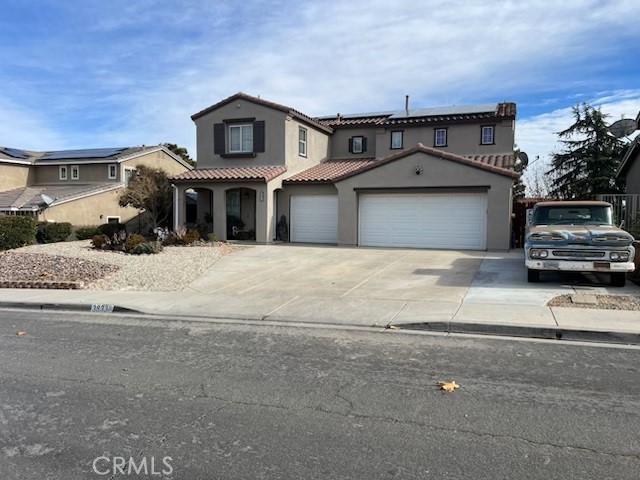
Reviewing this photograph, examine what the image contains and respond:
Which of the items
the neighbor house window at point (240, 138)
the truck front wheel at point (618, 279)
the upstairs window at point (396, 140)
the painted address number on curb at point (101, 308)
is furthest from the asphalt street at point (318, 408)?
the upstairs window at point (396, 140)

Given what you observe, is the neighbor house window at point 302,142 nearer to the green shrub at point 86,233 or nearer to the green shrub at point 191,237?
the green shrub at point 191,237

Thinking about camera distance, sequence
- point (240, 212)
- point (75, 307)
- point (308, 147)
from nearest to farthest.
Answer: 1. point (75, 307)
2. point (240, 212)
3. point (308, 147)

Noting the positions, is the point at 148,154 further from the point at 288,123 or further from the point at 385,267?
the point at 385,267

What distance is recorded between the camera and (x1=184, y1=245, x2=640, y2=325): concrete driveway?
897 cm

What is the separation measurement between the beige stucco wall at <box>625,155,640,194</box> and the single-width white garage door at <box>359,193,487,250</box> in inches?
292

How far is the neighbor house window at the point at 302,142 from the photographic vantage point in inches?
952

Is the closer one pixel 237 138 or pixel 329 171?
pixel 329 171

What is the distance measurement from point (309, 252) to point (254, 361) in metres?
12.2

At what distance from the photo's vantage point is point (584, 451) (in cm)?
388

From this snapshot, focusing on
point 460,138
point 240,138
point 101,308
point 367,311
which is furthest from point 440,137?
point 101,308

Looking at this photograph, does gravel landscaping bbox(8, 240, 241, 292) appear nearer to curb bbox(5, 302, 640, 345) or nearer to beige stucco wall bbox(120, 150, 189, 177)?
curb bbox(5, 302, 640, 345)

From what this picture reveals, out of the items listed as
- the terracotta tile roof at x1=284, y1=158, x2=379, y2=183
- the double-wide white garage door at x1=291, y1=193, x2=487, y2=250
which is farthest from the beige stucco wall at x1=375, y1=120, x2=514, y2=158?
the double-wide white garage door at x1=291, y1=193, x2=487, y2=250

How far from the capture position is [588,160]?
109 ft

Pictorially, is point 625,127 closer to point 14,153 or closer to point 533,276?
point 533,276
